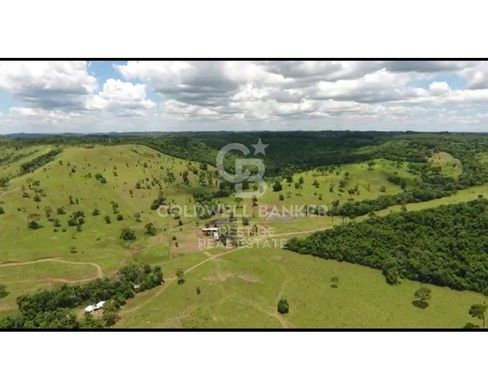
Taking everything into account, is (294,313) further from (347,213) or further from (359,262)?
(347,213)

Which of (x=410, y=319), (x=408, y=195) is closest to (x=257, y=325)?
(x=410, y=319)

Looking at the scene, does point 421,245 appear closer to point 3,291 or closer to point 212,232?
point 212,232

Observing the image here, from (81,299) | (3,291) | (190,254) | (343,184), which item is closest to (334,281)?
(190,254)

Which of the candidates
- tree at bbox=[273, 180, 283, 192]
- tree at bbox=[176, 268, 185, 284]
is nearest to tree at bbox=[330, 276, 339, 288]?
tree at bbox=[176, 268, 185, 284]

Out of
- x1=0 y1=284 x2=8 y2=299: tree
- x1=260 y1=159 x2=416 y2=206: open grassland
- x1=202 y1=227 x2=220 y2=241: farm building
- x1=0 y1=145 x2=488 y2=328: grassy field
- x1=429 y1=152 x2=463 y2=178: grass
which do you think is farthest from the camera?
x1=429 y1=152 x2=463 y2=178: grass

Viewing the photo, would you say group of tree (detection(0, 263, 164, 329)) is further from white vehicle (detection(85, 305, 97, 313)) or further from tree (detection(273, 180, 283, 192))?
tree (detection(273, 180, 283, 192))

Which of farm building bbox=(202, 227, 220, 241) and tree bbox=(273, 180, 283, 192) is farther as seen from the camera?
tree bbox=(273, 180, 283, 192)

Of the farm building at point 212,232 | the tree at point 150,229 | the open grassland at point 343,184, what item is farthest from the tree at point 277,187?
the tree at point 150,229
